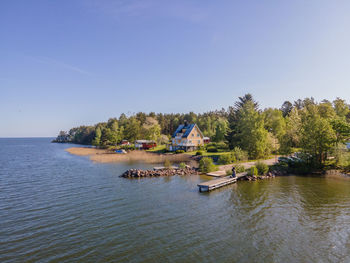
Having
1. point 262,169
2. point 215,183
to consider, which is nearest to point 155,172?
point 215,183

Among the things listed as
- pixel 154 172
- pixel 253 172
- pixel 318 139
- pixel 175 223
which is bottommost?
pixel 175 223

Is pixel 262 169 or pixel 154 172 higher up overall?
pixel 262 169

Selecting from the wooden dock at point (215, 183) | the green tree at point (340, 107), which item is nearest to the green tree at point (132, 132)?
the wooden dock at point (215, 183)

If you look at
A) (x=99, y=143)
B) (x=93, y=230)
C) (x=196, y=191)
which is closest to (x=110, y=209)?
(x=93, y=230)

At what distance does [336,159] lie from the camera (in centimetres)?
3372

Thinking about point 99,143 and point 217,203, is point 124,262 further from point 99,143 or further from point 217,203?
point 99,143

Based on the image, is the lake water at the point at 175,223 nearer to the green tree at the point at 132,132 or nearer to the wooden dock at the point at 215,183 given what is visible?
the wooden dock at the point at 215,183

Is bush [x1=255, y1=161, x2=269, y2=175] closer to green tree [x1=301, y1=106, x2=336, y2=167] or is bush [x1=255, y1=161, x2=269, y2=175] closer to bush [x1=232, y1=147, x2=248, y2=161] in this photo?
bush [x1=232, y1=147, x2=248, y2=161]

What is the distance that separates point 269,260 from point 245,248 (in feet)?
5.05

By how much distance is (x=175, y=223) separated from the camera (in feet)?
53.0

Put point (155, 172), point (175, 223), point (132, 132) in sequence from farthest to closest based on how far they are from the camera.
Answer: point (132, 132)
point (155, 172)
point (175, 223)

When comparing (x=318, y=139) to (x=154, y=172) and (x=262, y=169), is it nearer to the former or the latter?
(x=262, y=169)

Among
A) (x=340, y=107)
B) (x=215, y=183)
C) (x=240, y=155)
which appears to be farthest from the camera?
(x=340, y=107)

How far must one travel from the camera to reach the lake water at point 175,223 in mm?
12328
